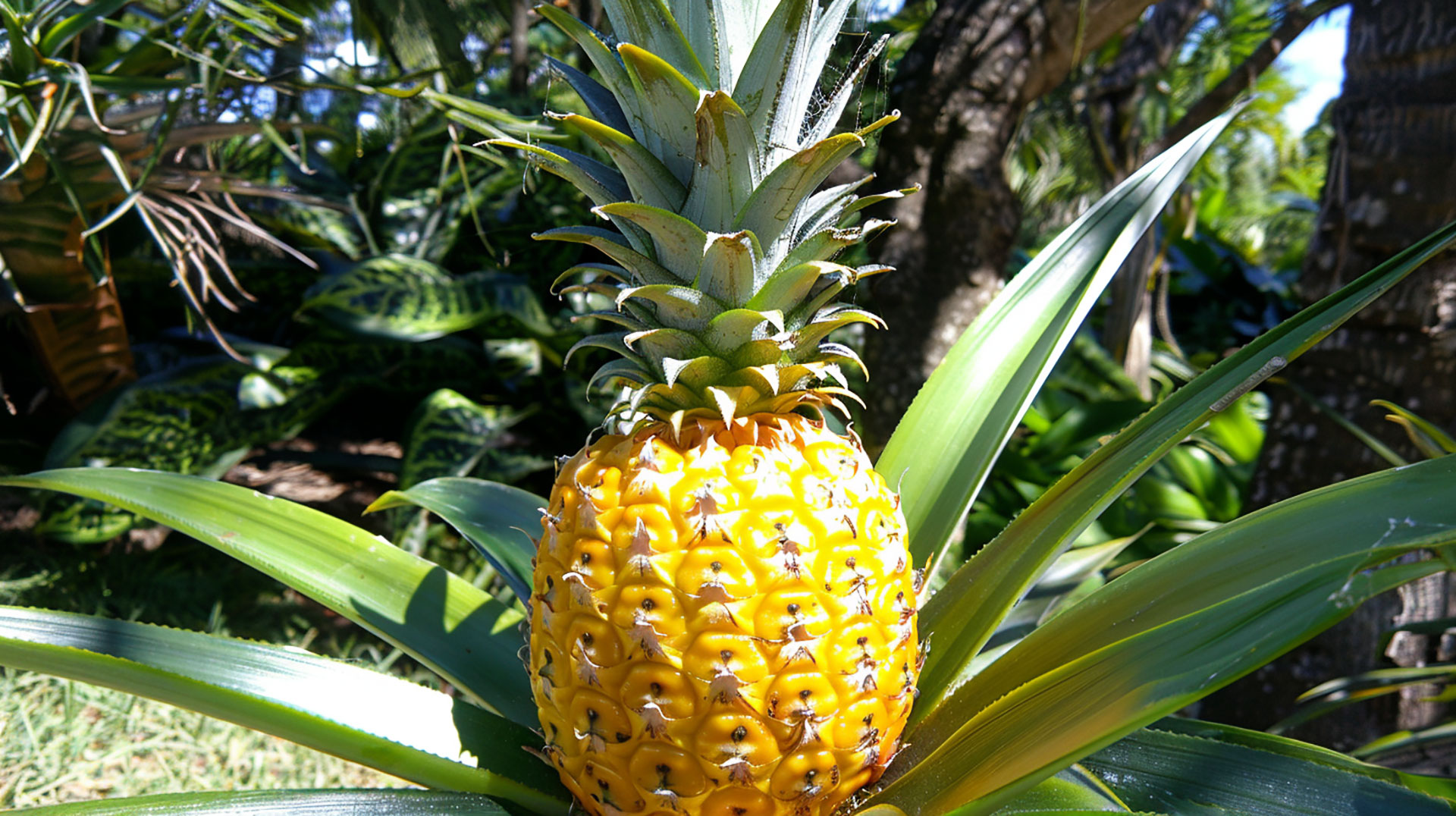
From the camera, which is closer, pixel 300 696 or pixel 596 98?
pixel 300 696

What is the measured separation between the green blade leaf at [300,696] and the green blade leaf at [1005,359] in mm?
561

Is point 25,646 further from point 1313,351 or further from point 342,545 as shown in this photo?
point 1313,351

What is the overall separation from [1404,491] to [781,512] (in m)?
0.53

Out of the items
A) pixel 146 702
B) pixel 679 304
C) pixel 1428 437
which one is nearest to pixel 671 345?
pixel 679 304

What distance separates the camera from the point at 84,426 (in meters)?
2.29

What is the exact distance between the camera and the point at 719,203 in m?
0.86

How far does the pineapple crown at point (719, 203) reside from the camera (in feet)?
2.69

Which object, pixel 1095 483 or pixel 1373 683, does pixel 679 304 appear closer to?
pixel 1095 483

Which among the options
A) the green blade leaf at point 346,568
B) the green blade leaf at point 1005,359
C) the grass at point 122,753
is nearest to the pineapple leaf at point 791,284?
the green blade leaf at point 1005,359

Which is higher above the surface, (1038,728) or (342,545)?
(342,545)

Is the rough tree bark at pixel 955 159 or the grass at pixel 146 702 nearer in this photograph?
Result: the grass at pixel 146 702

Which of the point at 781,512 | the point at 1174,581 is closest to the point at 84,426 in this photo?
the point at 781,512

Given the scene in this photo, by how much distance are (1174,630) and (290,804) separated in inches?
31.5

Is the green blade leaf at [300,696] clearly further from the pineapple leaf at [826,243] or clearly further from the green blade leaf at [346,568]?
the pineapple leaf at [826,243]
